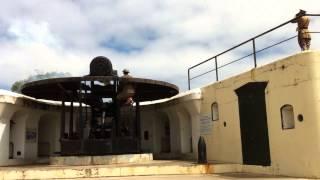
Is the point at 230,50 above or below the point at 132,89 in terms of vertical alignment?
above

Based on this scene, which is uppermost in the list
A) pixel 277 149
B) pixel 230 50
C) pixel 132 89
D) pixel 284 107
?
pixel 230 50

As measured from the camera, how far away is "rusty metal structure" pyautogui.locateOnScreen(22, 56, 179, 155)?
56.6 feet

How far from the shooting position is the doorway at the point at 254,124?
14.1 metres

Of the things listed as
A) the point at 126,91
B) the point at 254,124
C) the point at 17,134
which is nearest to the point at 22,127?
the point at 17,134

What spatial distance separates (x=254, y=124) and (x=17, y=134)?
11.9 meters

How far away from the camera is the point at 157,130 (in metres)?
25.0

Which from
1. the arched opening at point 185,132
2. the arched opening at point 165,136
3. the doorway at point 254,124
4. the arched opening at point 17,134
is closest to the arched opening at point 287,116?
the doorway at point 254,124

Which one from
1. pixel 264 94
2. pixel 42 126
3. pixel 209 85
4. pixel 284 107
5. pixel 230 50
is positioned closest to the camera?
pixel 284 107

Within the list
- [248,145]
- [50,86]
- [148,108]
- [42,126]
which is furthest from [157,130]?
[248,145]

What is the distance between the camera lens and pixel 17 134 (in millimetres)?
20578

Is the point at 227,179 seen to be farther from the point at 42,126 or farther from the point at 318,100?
the point at 42,126

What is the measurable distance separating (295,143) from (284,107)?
1.22m

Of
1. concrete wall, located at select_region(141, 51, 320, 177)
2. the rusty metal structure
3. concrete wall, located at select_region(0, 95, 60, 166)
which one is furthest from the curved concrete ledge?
concrete wall, located at select_region(141, 51, 320, 177)

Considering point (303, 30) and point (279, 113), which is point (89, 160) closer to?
point (279, 113)
